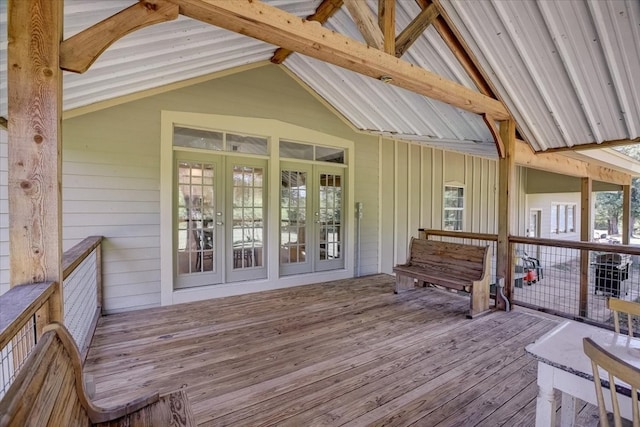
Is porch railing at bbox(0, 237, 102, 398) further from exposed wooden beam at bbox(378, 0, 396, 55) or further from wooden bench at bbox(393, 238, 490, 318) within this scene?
wooden bench at bbox(393, 238, 490, 318)

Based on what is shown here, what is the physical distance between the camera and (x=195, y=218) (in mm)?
4469

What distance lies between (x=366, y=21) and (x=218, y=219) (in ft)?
10.4

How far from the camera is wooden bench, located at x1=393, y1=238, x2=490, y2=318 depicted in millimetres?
3952

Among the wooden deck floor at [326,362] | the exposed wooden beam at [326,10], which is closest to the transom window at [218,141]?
the exposed wooden beam at [326,10]

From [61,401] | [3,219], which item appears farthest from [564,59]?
[3,219]

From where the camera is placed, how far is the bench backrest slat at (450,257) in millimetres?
4163

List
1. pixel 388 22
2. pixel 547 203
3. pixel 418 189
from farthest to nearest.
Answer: pixel 547 203
pixel 418 189
pixel 388 22

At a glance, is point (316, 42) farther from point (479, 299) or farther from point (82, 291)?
point (479, 299)

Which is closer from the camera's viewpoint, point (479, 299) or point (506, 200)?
point (479, 299)

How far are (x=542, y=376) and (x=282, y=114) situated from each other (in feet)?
15.2

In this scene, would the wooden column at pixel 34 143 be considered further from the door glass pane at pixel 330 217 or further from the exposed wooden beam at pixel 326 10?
the door glass pane at pixel 330 217

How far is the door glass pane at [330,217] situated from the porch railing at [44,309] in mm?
3298

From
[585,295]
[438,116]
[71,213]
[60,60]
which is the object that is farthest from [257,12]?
[585,295]

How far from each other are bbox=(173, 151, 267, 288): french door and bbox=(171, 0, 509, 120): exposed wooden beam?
2.51m
